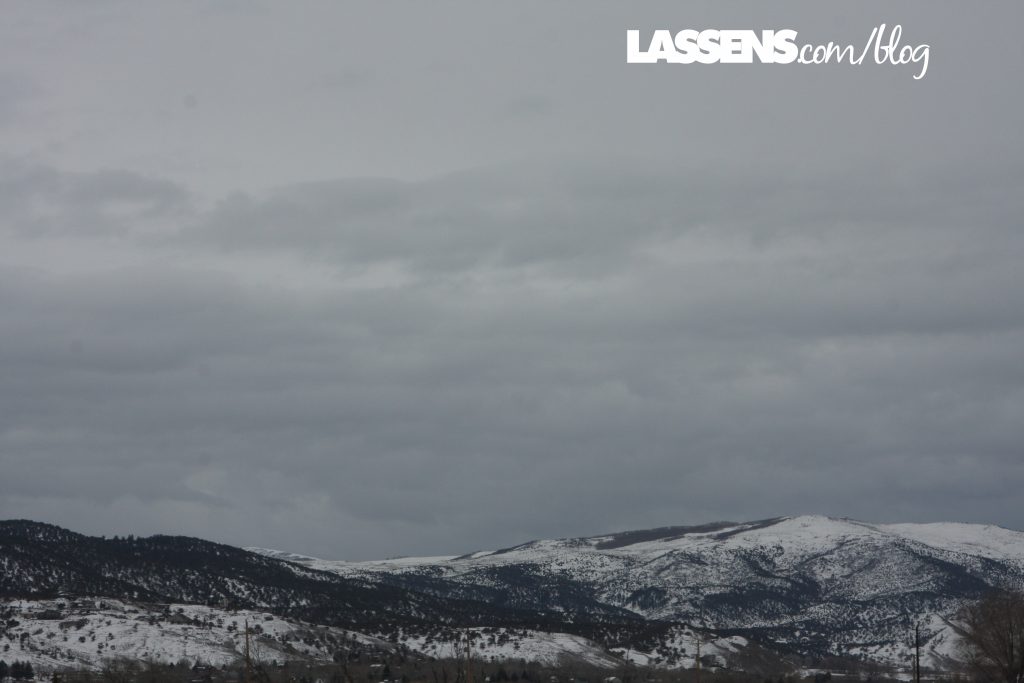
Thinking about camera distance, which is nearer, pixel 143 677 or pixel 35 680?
pixel 35 680

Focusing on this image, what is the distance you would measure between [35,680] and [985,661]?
11621cm

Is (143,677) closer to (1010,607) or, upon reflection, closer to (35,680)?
(35,680)

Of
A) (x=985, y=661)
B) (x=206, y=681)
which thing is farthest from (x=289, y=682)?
(x=985, y=661)

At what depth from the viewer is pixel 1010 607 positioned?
172 m

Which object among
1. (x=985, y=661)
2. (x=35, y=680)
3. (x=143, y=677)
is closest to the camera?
(x=985, y=661)

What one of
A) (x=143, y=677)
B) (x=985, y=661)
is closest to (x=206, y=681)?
(x=143, y=677)

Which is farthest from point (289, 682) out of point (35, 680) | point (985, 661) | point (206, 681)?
point (985, 661)

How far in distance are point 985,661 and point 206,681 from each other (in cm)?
9724

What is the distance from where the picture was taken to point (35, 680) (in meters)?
186

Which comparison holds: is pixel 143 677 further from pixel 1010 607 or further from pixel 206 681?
pixel 1010 607

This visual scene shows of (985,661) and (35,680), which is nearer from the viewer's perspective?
(985,661)

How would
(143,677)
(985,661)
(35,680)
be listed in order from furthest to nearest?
(143,677) → (35,680) → (985,661)

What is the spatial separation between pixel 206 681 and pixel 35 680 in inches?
836

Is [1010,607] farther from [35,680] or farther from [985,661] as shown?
[35,680]
